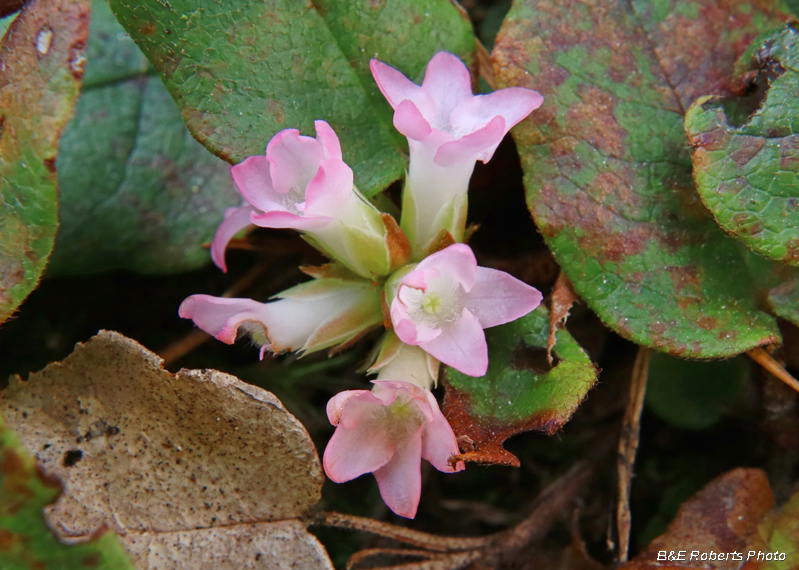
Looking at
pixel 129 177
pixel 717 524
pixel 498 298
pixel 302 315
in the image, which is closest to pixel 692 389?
pixel 717 524

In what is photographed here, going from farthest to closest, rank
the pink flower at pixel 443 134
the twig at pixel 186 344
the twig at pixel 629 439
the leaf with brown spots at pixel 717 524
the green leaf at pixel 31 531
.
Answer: the twig at pixel 186 344 < the twig at pixel 629 439 < the leaf with brown spots at pixel 717 524 < the pink flower at pixel 443 134 < the green leaf at pixel 31 531

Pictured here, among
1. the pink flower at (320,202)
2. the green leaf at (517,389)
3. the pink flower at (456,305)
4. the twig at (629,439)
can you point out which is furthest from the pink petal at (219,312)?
the twig at (629,439)

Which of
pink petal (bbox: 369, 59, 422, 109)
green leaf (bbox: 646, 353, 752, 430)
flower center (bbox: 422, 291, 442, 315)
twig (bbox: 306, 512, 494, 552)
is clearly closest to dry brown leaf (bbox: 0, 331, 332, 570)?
twig (bbox: 306, 512, 494, 552)

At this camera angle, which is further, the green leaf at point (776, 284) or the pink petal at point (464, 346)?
the green leaf at point (776, 284)

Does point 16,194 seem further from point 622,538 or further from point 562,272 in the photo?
point 622,538

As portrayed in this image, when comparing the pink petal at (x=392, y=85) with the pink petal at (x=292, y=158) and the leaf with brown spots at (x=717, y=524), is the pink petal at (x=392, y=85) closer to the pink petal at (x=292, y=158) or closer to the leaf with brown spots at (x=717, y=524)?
the pink petal at (x=292, y=158)

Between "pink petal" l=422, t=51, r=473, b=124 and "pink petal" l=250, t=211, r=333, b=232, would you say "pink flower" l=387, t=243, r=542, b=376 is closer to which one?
"pink petal" l=250, t=211, r=333, b=232

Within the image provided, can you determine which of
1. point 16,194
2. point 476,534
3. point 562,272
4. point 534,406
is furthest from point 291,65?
point 476,534
